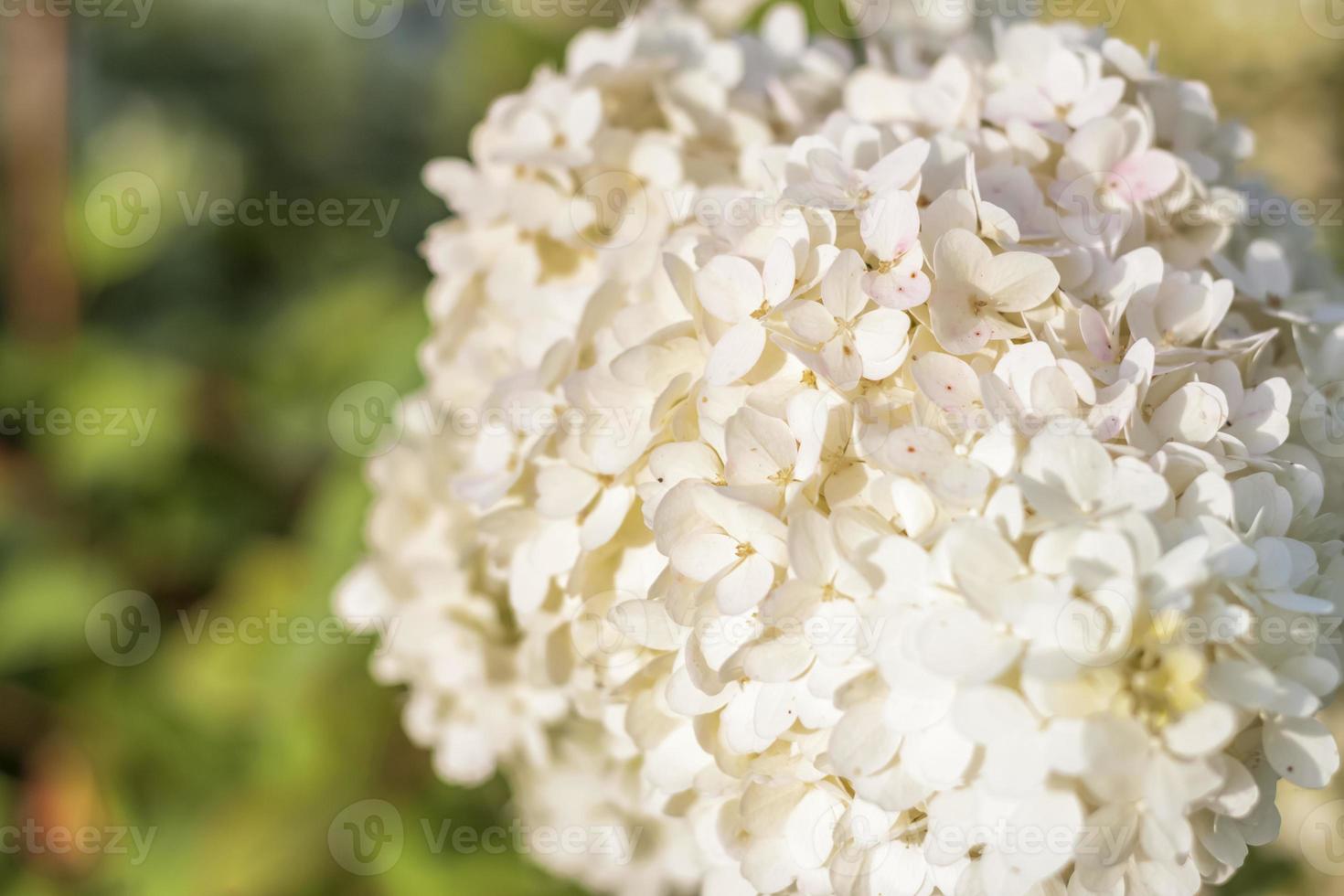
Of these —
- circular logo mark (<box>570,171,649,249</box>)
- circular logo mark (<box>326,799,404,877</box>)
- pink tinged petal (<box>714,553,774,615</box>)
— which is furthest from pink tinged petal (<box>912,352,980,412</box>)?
circular logo mark (<box>326,799,404,877</box>)

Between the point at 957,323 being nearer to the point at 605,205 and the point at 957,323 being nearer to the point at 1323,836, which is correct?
the point at 605,205

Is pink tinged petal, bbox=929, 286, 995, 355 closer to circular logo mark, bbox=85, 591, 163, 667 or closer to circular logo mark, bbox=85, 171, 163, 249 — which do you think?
circular logo mark, bbox=85, 591, 163, 667

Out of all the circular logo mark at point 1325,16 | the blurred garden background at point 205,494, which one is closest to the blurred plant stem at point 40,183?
the blurred garden background at point 205,494

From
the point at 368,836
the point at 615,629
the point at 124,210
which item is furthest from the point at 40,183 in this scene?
the point at 615,629

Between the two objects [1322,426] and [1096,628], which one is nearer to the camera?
[1096,628]

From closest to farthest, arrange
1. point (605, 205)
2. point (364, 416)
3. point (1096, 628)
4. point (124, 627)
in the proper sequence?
point (1096, 628), point (605, 205), point (364, 416), point (124, 627)

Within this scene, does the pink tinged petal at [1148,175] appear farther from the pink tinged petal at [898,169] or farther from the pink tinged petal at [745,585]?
the pink tinged petal at [745,585]

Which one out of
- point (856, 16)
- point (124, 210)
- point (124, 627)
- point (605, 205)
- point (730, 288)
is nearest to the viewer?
point (730, 288)
